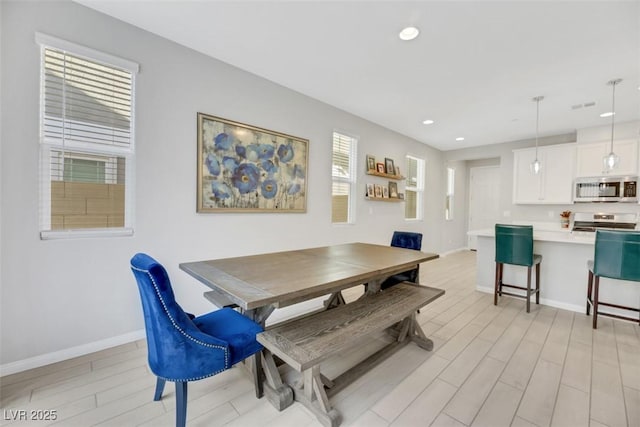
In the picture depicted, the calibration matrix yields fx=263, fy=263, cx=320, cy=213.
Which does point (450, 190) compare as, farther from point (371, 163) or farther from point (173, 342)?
point (173, 342)

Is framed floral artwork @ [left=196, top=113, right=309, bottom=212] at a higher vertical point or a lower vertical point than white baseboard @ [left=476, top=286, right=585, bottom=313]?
higher

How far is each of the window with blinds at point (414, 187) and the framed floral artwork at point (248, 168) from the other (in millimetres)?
3069

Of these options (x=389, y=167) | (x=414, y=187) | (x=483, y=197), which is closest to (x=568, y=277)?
(x=389, y=167)

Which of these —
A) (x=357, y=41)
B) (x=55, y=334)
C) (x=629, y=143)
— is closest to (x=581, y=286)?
(x=629, y=143)

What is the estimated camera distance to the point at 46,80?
1953mm

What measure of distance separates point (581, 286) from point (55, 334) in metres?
5.34

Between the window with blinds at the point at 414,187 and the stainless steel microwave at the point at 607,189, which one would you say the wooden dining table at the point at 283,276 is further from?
the stainless steel microwave at the point at 607,189

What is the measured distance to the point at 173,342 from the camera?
4.26 ft

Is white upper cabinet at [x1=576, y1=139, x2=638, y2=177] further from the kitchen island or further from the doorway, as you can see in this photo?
the doorway

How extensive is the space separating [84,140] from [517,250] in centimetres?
453

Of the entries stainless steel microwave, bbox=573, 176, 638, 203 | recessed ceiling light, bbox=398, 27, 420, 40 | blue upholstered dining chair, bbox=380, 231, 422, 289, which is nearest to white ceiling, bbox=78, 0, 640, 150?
recessed ceiling light, bbox=398, 27, 420, 40

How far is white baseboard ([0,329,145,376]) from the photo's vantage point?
73.5 inches

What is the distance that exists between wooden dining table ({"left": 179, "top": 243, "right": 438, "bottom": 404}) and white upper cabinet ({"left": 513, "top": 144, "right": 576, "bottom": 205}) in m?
4.08

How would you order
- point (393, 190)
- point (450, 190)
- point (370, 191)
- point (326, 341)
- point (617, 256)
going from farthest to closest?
point (450, 190), point (393, 190), point (370, 191), point (617, 256), point (326, 341)
